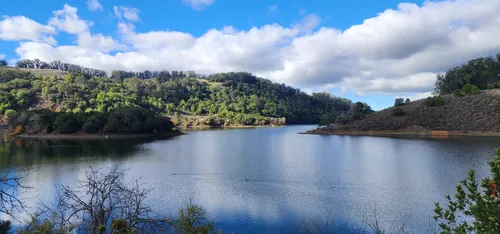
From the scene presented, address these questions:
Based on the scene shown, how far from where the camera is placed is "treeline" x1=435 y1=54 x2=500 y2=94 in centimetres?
8619

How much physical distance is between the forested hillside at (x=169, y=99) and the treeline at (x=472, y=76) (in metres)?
22.4

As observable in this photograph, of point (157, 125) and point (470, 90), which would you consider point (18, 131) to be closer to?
point (157, 125)

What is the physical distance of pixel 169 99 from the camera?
150000mm

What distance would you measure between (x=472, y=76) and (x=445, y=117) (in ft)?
86.0

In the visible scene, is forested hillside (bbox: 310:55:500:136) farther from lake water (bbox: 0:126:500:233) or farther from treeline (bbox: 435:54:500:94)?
lake water (bbox: 0:126:500:233)

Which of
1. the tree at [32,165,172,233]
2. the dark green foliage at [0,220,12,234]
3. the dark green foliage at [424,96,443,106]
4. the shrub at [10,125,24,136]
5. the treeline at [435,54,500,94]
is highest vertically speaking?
the treeline at [435,54,500,94]

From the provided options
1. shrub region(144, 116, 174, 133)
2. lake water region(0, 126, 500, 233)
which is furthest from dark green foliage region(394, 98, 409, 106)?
shrub region(144, 116, 174, 133)

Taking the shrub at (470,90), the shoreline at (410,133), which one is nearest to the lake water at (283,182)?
the shoreline at (410,133)

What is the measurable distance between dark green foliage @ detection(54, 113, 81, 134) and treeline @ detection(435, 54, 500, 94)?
327 feet

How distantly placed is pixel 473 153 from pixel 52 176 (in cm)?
4464

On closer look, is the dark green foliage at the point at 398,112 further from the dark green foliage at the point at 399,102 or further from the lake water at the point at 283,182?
the lake water at the point at 283,182

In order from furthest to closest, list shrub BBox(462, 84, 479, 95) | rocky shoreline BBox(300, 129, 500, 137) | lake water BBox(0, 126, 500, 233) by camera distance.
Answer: shrub BBox(462, 84, 479, 95)
rocky shoreline BBox(300, 129, 500, 137)
lake water BBox(0, 126, 500, 233)

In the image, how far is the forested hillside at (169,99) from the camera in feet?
333

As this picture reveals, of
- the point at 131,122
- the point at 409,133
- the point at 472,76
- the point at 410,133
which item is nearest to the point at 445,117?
the point at 410,133
